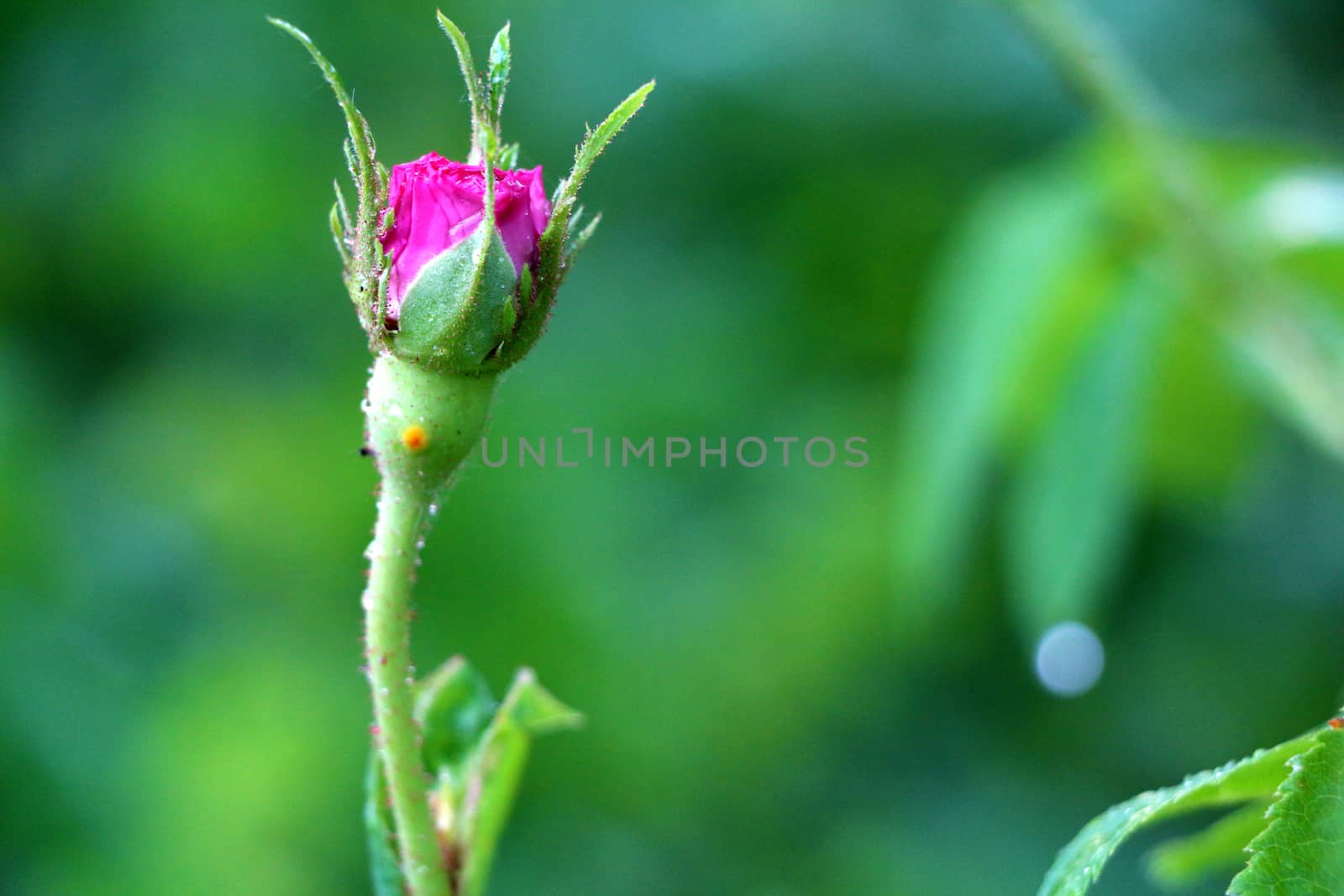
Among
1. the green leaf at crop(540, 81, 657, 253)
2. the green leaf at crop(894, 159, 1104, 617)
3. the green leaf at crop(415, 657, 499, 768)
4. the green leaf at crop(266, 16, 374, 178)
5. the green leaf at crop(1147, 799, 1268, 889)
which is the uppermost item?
the green leaf at crop(894, 159, 1104, 617)

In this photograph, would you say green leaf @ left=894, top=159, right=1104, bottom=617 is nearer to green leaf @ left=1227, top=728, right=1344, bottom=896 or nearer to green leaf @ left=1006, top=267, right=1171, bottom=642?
green leaf @ left=1006, top=267, right=1171, bottom=642

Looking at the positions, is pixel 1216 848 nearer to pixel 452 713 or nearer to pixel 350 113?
pixel 452 713

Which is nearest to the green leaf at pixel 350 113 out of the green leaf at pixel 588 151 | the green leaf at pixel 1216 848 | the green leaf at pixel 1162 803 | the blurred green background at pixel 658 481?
the green leaf at pixel 588 151

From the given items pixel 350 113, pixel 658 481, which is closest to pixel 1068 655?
pixel 658 481

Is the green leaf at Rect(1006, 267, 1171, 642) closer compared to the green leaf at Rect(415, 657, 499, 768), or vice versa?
the green leaf at Rect(415, 657, 499, 768)

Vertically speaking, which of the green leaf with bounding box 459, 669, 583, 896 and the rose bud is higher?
the rose bud

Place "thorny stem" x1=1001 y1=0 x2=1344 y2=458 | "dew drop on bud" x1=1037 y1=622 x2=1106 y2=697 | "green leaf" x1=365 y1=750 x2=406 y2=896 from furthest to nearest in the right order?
1. "dew drop on bud" x1=1037 y1=622 x2=1106 y2=697
2. "thorny stem" x1=1001 y1=0 x2=1344 y2=458
3. "green leaf" x1=365 y1=750 x2=406 y2=896

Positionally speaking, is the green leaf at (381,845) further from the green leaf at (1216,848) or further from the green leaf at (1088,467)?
the green leaf at (1088,467)

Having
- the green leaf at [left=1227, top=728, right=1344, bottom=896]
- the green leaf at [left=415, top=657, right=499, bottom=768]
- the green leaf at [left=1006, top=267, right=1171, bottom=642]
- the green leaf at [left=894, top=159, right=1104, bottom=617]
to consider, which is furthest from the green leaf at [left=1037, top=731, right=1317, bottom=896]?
the green leaf at [left=894, top=159, right=1104, bottom=617]

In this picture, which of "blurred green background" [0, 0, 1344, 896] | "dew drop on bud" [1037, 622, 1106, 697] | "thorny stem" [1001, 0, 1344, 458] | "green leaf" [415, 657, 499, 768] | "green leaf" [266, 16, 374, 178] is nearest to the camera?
"green leaf" [266, 16, 374, 178]
